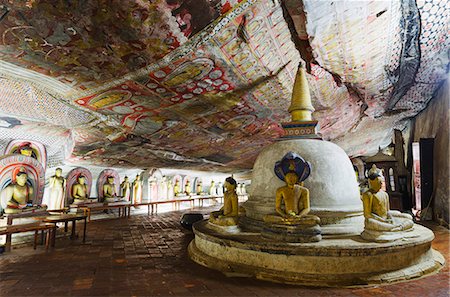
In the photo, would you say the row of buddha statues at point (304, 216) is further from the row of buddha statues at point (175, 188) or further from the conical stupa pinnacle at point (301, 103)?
the row of buddha statues at point (175, 188)

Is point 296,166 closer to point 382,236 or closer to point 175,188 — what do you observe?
point 382,236

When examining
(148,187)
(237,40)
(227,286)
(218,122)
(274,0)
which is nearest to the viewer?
(227,286)

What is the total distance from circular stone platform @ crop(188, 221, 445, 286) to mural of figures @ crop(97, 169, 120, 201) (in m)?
8.83

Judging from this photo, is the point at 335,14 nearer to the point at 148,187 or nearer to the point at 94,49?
the point at 94,49

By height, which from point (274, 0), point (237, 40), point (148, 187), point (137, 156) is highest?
point (274, 0)

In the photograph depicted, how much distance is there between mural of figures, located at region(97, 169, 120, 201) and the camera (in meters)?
11.9

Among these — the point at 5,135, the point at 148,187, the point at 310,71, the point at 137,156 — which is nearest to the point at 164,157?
the point at 137,156

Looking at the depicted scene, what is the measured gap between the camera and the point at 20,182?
23.0 feet

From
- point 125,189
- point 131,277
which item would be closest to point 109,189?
point 125,189

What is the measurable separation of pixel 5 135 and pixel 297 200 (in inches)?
309

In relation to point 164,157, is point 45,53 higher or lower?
higher

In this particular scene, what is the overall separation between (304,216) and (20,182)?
712 cm

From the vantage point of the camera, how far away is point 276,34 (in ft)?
19.4

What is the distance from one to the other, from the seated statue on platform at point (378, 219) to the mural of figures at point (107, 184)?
34.4ft
